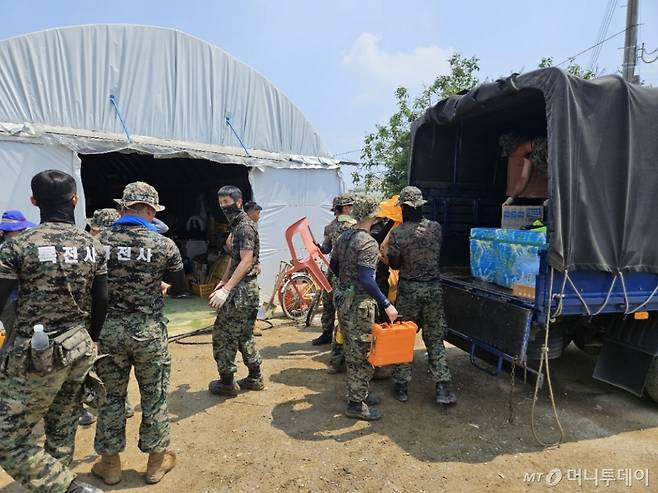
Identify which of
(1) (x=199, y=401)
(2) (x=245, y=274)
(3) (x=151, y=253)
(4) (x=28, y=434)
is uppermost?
(3) (x=151, y=253)

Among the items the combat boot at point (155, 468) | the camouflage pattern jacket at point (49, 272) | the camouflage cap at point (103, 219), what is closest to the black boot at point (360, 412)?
the combat boot at point (155, 468)

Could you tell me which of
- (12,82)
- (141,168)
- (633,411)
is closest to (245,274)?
(633,411)

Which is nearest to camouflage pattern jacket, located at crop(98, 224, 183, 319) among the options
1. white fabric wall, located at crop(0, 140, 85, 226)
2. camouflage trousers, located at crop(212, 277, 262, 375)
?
camouflage trousers, located at crop(212, 277, 262, 375)

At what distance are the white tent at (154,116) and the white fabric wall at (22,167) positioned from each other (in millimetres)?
11

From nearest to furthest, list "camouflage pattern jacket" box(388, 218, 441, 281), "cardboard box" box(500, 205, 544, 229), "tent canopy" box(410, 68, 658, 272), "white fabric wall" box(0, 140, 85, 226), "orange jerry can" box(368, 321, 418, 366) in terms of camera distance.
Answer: "tent canopy" box(410, 68, 658, 272)
"orange jerry can" box(368, 321, 418, 366)
"camouflage pattern jacket" box(388, 218, 441, 281)
"cardboard box" box(500, 205, 544, 229)
"white fabric wall" box(0, 140, 85, 226)

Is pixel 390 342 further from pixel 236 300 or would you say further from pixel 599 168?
pixel 599 168

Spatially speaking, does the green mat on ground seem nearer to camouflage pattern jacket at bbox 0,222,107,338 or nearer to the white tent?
the white tent

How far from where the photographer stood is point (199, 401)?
426 centimetres

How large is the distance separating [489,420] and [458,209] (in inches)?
96.1

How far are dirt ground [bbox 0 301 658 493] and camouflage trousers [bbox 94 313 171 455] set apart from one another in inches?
12.5

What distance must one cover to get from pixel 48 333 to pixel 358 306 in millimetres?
2193

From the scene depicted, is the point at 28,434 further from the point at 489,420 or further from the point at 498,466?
the point at 489,420

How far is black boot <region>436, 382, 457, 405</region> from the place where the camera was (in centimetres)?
412

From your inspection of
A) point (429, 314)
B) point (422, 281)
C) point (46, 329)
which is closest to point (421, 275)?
point (422, 281)
